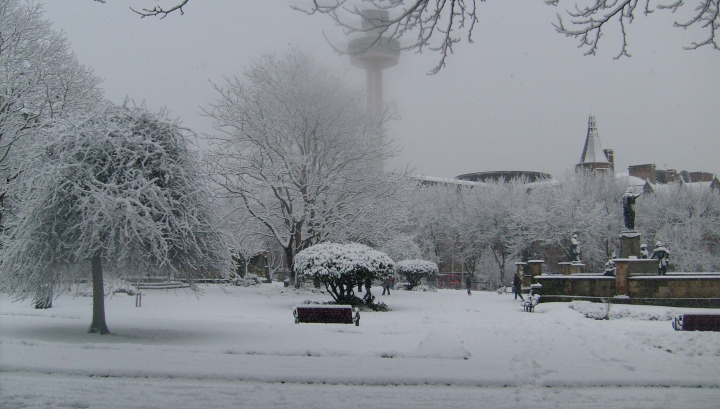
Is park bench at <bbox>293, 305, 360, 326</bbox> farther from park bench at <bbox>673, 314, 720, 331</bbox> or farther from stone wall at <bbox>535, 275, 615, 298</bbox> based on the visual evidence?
stone wall at <bbox>535, 275, 615, 298</bbox>

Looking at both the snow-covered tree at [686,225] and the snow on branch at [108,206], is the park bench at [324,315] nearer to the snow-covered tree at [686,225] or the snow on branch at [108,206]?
the snow on branch at [108,206]

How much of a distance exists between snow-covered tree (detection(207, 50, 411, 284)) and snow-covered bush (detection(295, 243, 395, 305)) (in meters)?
→ 6.39

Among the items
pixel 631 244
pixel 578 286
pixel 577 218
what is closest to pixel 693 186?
pixel 577 218

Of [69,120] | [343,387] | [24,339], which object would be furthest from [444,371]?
[69,120]

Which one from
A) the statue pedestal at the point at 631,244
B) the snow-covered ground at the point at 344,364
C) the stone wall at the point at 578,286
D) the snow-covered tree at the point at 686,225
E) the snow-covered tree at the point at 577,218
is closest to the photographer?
the snow-covered ground at the point at 344,364

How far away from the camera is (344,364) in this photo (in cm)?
873

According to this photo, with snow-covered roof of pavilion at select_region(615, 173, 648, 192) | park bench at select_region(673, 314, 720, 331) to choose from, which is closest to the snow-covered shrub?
park bench at select_region(673, 314, 720, 331)

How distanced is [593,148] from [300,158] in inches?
1943

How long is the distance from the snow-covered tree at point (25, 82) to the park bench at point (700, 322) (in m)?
14.2

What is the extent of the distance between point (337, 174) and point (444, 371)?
1960cm

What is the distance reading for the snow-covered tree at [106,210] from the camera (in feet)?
33.7

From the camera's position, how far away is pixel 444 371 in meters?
8.38

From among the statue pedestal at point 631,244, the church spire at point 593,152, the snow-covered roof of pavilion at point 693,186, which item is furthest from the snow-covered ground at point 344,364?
the church spire at point 593,152

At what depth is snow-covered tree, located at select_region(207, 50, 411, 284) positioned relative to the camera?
27016 mm
